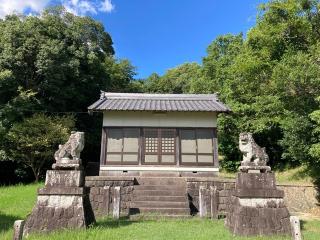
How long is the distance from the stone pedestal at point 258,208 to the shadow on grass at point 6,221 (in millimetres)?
6329

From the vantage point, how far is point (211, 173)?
15.7 m

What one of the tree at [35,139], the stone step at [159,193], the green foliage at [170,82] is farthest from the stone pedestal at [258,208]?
the green foliage at [170,82]

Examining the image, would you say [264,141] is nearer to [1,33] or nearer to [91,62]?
[91,62]

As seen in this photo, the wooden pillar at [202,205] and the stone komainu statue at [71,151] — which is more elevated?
the stone komainu statue at [71,151]

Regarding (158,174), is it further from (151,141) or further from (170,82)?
(170,82)

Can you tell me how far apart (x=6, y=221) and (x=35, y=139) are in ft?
28.2

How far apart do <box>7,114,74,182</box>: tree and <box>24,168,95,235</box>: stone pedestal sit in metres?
9.85

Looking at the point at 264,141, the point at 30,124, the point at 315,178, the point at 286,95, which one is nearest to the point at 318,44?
the point at 286,95

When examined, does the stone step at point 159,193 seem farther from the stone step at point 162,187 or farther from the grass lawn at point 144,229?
the grass lawn at point 144,229

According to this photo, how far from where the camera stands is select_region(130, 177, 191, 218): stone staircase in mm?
12254

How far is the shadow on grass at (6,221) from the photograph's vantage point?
9.35 meters

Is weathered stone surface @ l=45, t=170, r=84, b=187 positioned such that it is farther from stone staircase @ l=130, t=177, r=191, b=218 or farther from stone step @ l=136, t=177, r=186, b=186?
stone step @ l=136, t=177, r=186, b=186

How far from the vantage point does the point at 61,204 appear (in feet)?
29.3

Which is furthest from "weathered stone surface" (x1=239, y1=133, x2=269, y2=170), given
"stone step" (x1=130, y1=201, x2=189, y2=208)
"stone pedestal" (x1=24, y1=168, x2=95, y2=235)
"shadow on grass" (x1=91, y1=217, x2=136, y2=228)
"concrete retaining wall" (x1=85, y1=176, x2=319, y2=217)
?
"stone pedestal" (x1=24, y1=168, x2=95, y2=235)
